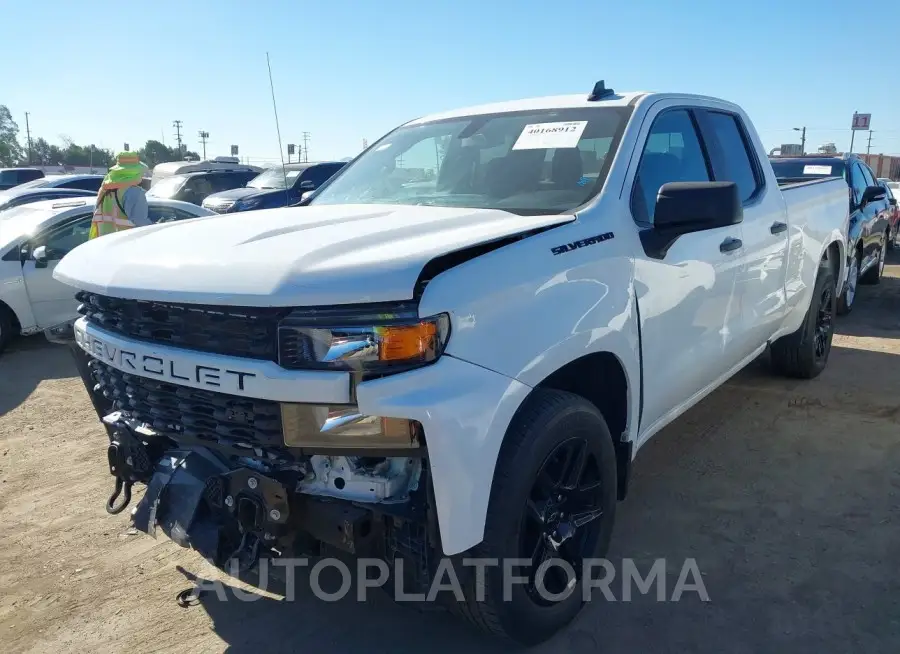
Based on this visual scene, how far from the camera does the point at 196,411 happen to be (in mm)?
2281

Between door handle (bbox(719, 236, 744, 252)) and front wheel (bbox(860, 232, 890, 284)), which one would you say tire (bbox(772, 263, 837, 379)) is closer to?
door handle (bbox(719, 236, 744, 252))

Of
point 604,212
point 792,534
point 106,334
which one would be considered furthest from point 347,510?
point 792,534

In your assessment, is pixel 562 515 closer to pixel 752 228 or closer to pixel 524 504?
pixel 524 504

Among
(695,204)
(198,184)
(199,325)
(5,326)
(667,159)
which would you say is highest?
(667,159)

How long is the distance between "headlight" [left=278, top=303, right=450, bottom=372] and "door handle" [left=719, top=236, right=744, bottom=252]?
1996 mm

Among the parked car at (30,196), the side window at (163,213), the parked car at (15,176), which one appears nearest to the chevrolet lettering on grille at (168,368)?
the side window at (163,213)

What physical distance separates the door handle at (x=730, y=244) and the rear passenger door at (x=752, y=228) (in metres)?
0.07

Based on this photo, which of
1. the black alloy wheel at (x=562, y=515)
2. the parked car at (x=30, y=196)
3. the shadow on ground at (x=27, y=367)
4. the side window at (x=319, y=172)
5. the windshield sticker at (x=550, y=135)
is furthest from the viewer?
the side window at (x=319, y=172)

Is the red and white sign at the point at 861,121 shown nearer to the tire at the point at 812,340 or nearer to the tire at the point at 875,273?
the tire at the point at 875,273

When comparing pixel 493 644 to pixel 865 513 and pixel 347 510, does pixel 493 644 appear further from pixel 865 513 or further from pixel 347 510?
pixel 865 513

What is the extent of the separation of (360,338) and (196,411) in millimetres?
646

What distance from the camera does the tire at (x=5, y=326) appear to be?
6922 millimetres

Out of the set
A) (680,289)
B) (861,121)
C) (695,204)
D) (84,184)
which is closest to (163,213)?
(680,289)

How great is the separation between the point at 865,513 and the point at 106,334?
3.45 metres
